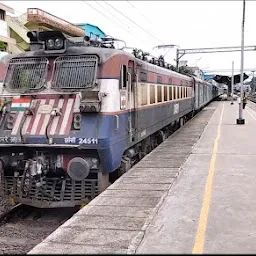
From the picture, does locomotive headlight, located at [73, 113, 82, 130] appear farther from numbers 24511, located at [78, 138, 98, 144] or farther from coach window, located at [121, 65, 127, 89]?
coach window, located at [121, 65, 127, 89]

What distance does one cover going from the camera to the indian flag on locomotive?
7.56 m

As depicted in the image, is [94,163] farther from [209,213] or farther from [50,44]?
[50,44]

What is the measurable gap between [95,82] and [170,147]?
19.0ft

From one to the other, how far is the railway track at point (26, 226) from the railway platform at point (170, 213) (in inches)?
38.5

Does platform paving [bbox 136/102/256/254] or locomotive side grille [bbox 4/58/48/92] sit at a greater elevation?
locomotive side grille [bbox 4/58/48/92]

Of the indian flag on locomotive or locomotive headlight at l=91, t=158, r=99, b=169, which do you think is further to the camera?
the indian flag on locomotive

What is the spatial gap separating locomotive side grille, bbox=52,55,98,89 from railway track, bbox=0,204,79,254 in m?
2.46

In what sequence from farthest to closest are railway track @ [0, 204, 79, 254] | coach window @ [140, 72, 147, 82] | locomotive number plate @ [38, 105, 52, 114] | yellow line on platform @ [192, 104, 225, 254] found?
coach window @ [140, 72, 147, 82] → locomotive number plate @ [38, 105, 52, 114] → railway track @ [0, 204, 79, 254] → yellow line on platform @ [192, 104, 225, 254]

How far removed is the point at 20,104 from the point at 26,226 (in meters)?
2.29

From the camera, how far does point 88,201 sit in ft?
23.7

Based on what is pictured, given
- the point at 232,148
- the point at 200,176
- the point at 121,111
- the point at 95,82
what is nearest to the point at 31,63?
the point at 95,82

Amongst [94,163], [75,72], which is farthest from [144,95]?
[94,163]

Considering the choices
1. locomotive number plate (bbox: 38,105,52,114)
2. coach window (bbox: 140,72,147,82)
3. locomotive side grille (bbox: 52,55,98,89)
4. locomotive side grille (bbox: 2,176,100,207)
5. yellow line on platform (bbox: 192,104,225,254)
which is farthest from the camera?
coach window (bbox: 140,72,147,82)

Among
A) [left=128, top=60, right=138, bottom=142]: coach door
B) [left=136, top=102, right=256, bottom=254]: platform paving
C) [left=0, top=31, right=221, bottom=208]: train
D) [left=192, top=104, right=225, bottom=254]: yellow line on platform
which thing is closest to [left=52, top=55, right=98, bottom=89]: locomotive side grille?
[left=0, top=31, right=221, bottom=208]: train
